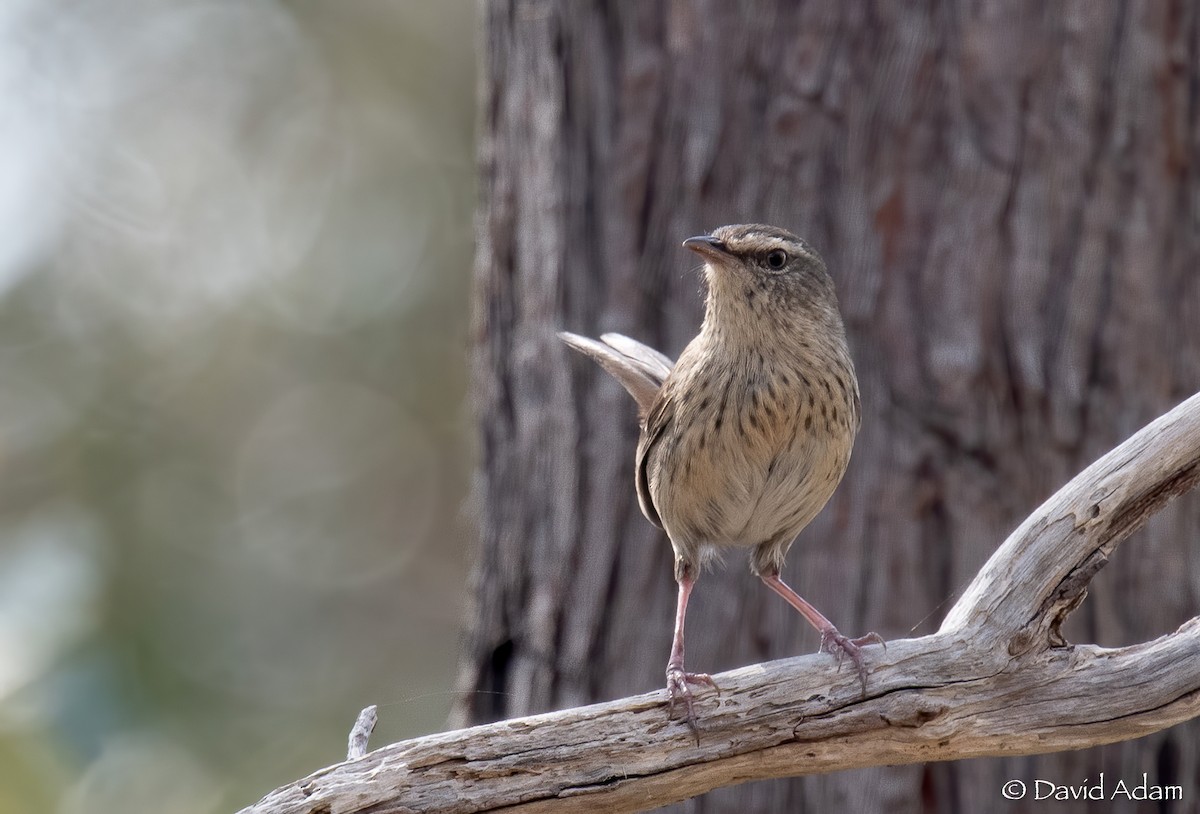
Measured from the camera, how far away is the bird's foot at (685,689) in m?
3.16

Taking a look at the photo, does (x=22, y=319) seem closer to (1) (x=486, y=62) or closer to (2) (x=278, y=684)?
(2) (x=278, y=684)

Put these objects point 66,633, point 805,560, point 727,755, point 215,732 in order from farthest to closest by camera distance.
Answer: point 215,732 < point 66,633 < point 805,560 < point 727,755

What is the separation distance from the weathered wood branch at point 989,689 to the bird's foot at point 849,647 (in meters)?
0.03

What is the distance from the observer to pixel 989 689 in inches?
126

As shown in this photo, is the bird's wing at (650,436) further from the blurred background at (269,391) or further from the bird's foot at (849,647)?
the blurred background at (269,391)

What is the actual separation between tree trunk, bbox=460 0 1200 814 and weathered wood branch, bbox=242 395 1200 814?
161 cm

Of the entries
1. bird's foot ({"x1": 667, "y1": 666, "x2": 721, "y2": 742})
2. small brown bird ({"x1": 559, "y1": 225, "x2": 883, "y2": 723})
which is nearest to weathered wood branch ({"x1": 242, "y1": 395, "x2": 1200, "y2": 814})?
bird's foot ({"x1": 667, "y1": 666, "x2": 721, "y2": 742})

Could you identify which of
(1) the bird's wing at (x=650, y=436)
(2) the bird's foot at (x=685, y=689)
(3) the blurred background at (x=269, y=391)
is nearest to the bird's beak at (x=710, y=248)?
(1) the bird's wing at (x=650, y=436)

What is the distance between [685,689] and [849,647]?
47 cm

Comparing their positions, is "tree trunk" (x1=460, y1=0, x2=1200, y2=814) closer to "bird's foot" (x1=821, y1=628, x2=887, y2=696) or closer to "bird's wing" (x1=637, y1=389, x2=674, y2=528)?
"bird's wing" (x1=637, y1=389, x2=674, y2=528)

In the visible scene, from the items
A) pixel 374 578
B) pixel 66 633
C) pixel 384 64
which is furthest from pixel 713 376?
pixel 384 64

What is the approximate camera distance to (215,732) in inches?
353

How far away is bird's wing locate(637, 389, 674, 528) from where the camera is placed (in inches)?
154

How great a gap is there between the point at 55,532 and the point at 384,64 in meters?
5.47
